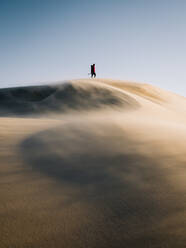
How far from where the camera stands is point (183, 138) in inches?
122

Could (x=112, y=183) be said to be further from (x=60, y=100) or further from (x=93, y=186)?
(x=60, y=100)

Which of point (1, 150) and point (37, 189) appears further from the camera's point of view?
point (1, 150)

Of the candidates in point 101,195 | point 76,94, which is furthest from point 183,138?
point 76,94

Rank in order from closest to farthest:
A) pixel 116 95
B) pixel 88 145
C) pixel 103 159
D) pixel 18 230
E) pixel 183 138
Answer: pixel 18 230 → pixel 103 159 → pixel 88 145 → pixel 183 138 → pixel 116 95

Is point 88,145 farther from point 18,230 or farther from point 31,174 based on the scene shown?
point 18,230

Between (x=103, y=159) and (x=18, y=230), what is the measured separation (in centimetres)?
132

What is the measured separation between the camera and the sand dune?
50.0 inches

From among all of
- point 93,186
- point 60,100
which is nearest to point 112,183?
point 93,186

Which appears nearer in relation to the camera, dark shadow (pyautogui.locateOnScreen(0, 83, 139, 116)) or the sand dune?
the sand dune

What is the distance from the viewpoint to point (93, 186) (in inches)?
73.1

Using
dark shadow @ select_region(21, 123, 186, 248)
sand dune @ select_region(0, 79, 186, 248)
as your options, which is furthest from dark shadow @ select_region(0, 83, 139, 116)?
dark shadow @ select_region(21, 123, 186, 248)

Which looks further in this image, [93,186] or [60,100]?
[60,100]

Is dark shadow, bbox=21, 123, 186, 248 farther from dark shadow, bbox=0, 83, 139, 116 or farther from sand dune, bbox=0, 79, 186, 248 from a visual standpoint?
dark shadow, bbox=0, 83, 139, 116

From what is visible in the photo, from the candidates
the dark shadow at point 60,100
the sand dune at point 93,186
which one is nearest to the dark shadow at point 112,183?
the sand dune at point 93,186
